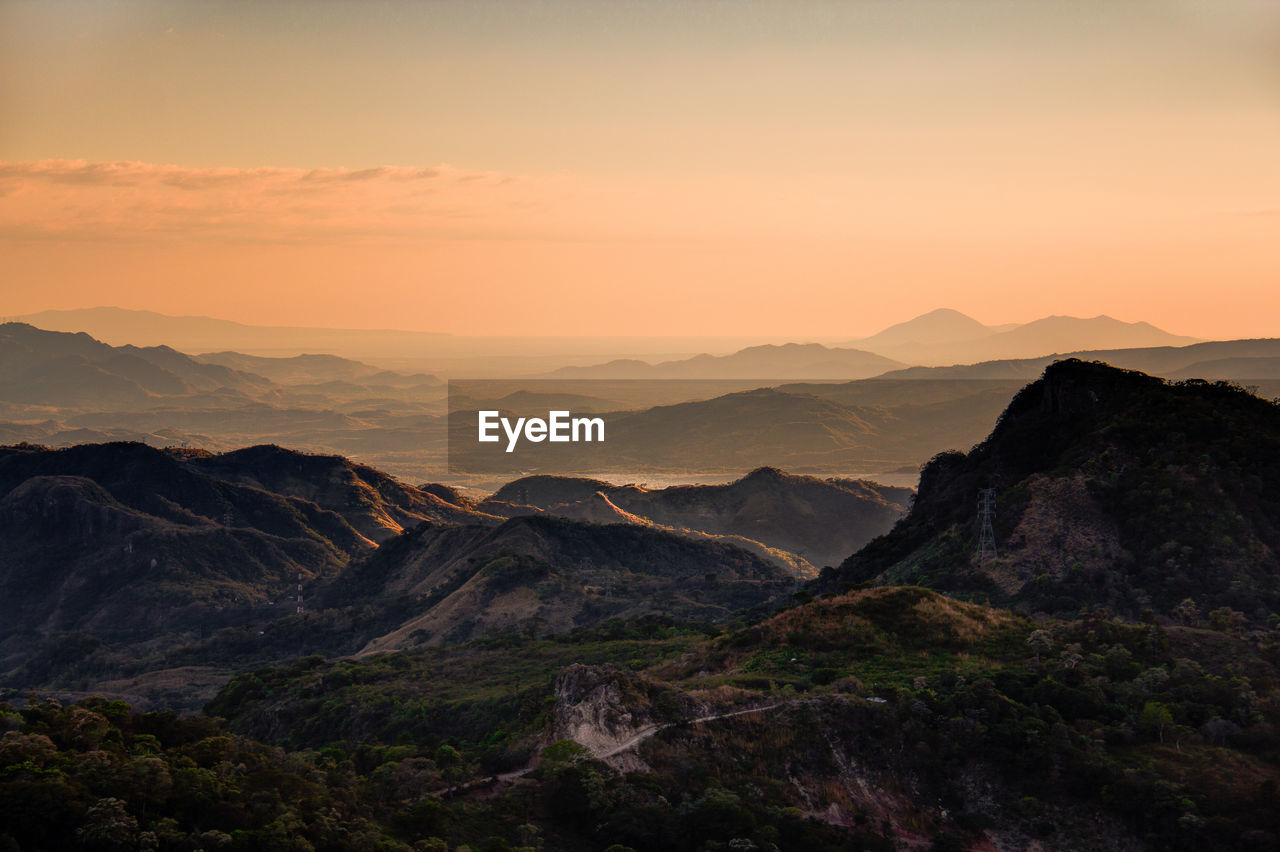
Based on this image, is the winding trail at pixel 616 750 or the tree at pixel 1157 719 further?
the tree at pixel 1157 719

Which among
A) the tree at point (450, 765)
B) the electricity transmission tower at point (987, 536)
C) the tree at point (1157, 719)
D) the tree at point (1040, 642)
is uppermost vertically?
the electricity transmission tower at point (987, 536)

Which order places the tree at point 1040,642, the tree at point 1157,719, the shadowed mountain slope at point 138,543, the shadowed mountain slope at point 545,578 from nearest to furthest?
the tree at point 1157,719
the tree at point 1040,642
the shadowed mountain slope at point 545,578
the shadowed mountain slope at point 138,543

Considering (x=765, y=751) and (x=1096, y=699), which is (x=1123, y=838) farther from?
(x=765, y=751)

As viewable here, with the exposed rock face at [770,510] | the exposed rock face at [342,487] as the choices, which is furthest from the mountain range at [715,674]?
the exposed rock face at [770,510]

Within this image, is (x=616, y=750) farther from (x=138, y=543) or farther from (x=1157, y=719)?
(x=138, y=543)

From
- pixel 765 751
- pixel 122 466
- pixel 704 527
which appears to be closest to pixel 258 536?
pixel 122 466

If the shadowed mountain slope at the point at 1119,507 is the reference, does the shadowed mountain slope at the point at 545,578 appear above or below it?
below

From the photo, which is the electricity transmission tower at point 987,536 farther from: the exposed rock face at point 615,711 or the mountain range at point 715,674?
the exposed rock face at point 615,711

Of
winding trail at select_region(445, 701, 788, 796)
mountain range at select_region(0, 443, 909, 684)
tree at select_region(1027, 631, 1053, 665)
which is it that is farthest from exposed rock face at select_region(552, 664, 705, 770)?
mountain range at select_region(0, 443, 909, 684)

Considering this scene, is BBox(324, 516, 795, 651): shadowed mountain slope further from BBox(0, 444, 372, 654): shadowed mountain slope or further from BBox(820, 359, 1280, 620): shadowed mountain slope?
BBox(820, 359, 1280, 620): shadowed mountain slope

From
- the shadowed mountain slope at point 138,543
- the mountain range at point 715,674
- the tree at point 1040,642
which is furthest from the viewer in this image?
the shadowed mountain slope at point 138,543

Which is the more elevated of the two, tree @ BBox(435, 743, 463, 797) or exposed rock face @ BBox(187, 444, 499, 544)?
tree @ BBox(435, 743, 463, 797)
